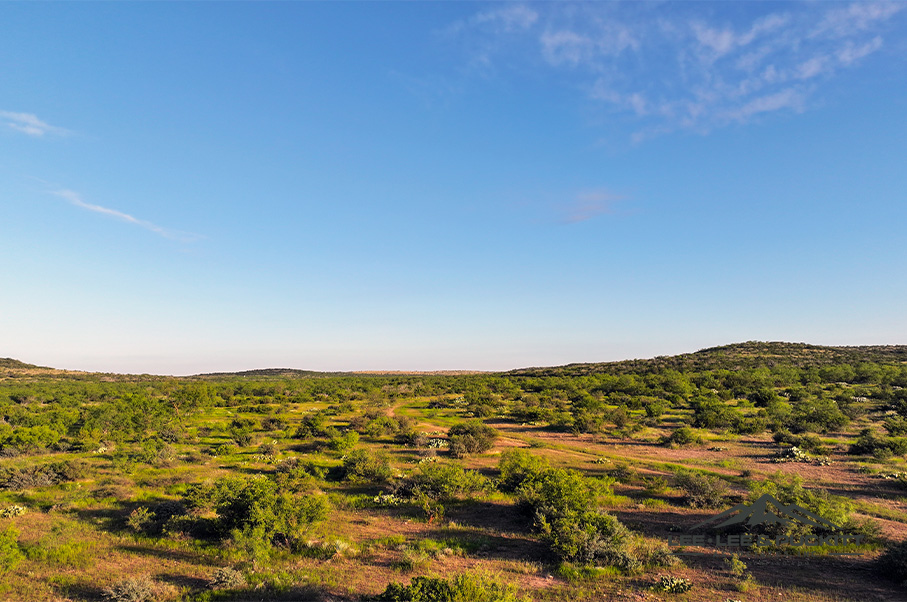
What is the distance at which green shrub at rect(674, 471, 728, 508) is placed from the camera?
84.7ft

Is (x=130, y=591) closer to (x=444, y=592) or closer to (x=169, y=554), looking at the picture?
(x=169, y=554)

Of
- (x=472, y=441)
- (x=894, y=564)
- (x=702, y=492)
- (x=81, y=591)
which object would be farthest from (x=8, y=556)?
(x=894, y=564)

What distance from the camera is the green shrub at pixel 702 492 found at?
2581 centimetres

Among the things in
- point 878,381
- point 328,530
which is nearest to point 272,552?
point 328,530

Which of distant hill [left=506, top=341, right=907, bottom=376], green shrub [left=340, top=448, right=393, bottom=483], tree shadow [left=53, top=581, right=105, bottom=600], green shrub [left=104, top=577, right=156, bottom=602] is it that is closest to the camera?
green shrub [left=104, top=577, right=156, bottom=602]

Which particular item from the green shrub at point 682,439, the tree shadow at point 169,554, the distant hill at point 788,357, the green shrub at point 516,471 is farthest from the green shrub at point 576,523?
the distant hill at point 788,357

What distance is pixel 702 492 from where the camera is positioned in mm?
26297

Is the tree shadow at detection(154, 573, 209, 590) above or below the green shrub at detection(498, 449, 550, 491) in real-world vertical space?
below

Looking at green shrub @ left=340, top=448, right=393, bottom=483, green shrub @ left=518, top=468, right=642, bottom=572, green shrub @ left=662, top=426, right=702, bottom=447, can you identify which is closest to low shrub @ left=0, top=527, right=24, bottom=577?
green shrub @ left=340, top=448, right=393, bottom=483

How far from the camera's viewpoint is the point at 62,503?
2578 cm

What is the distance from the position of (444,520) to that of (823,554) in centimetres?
1949

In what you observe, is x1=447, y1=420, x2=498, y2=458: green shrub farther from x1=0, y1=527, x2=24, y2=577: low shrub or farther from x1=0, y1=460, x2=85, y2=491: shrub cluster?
x1=0, y1=460, x2=85, y2=491: shrub cluster

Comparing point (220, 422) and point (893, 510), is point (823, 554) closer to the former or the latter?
point (893, 510)

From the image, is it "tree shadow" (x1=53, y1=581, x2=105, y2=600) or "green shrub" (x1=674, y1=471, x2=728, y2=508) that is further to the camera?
"green shrub" (x1=674, y1=471, x2=728, y2=508)
